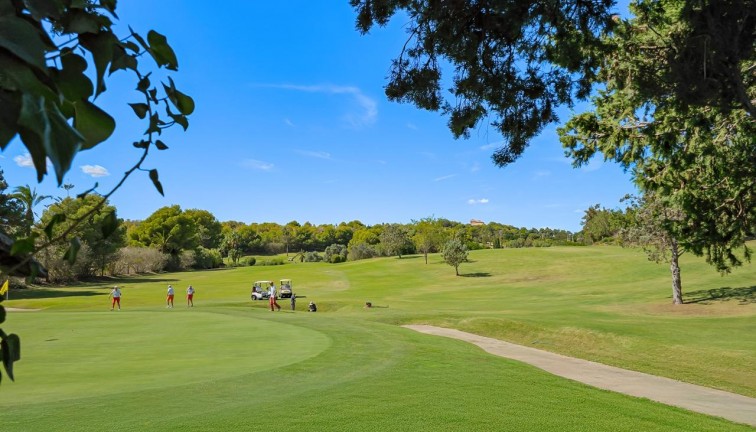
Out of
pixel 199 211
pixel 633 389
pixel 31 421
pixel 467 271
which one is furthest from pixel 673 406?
pixel 199 211

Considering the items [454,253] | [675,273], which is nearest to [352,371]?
[675,273]

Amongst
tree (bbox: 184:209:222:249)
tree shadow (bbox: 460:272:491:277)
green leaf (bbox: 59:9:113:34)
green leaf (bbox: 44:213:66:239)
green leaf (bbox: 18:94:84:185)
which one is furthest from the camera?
tree (bbox: 184:209:222:249)

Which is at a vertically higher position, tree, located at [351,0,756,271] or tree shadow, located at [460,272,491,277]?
tree, located at [351,0,756,271]

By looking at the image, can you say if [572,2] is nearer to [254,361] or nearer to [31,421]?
[31,421]

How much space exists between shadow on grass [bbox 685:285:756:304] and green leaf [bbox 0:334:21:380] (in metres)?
32.5

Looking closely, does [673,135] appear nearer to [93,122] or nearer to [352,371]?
[352,371]

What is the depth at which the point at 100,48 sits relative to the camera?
2.96 feet

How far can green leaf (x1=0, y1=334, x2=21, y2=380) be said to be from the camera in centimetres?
92

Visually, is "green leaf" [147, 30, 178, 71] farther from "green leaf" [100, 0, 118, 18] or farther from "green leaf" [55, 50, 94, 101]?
"green leaf" [55, 50, 94, 101]

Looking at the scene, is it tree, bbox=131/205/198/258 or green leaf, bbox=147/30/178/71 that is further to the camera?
tree, bbox=131/205/198/258

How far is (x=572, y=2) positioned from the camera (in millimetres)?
6137

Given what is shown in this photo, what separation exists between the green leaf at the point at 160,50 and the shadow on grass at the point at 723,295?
3235 centimetres

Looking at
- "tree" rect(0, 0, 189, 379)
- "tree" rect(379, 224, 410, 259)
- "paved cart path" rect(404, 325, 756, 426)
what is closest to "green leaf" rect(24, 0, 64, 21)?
"tree" rect(0, 0, 189, 379)

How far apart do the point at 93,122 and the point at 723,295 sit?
35.3 metres
